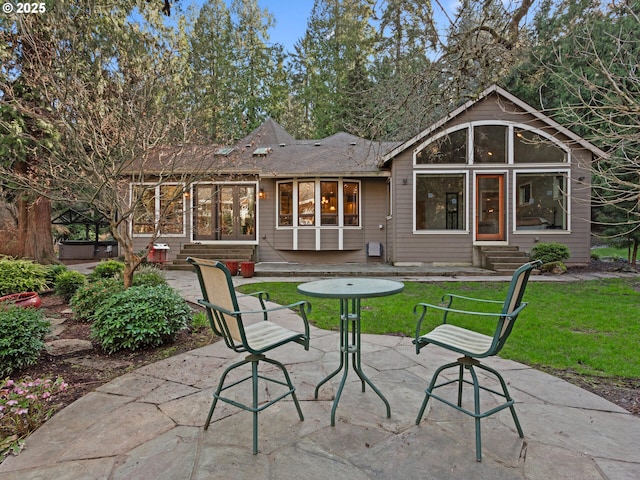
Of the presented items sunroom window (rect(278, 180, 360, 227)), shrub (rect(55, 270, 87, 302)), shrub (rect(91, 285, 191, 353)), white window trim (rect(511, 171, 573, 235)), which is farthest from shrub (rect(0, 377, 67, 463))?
white window trim (rect(511, 171, 573, 235))

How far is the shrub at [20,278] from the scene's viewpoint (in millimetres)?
5438

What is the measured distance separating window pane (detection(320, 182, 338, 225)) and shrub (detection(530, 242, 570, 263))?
567 centimetres

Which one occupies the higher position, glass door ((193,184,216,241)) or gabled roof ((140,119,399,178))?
gabled roof ((140,119,399,178))

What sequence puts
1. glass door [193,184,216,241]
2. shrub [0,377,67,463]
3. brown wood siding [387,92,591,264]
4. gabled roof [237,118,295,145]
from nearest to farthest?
shrub [0,377,67,463], brown wood siding [387,92,591,264], glass door [193,184,216,241], gabled roof [237,118,295,145]

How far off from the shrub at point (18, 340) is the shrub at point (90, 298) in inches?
48.6

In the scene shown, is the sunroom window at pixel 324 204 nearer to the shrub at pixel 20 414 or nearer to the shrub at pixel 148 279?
the shrub at pixel 148 279

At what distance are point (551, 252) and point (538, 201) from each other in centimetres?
175

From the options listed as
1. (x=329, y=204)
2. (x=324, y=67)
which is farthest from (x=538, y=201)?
(x=324, y=67)

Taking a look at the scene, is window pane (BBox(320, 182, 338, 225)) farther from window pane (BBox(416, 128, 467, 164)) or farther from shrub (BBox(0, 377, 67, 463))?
shrub (BBox(0, 377, 67, 463))

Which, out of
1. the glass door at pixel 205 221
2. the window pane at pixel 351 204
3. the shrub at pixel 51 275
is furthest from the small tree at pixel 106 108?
the window pane at pixel 351 204

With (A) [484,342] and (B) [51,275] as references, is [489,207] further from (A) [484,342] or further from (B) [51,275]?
(B) [51,275]

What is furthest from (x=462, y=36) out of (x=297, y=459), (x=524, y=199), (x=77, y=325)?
(x=524, y=199)

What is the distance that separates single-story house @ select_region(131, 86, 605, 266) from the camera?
9.64 meters

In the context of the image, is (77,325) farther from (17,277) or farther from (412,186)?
(412,186)
